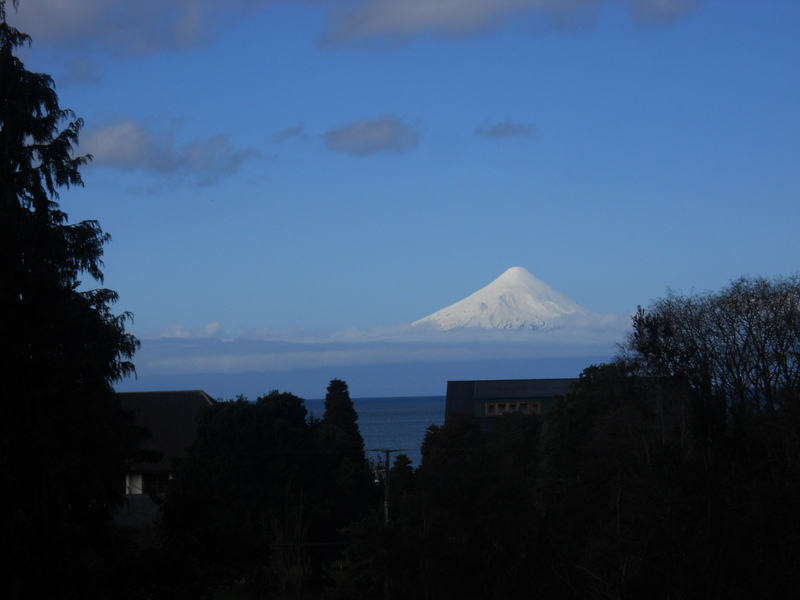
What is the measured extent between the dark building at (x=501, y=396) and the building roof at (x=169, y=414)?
31.0 m

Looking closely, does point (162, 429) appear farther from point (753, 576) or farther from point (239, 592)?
point (753, 576)

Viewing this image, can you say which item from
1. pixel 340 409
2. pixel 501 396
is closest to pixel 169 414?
pixel 340 409

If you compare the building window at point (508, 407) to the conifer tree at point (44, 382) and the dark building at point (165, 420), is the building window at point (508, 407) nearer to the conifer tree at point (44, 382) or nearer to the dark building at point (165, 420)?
the dark building at point (165, 420)

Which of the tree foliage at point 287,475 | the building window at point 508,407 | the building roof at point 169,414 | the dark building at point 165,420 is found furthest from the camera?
the building window at point 508,407

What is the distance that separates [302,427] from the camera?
38.6 m

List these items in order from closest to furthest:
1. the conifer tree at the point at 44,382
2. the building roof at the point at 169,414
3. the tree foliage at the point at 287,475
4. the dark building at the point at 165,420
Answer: the conifer tree at the point at 44,382, the tree foliage at the point at 287,475, the dark building at the point at 165,420, the building roof at the point at 169,414

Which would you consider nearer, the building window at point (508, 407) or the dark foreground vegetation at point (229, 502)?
the dark foreground vegetation at point (229, 502)

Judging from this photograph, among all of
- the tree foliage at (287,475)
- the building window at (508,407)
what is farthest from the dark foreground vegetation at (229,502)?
the building window at (508,407)

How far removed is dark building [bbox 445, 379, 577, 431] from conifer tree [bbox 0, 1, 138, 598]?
6066 centimetres

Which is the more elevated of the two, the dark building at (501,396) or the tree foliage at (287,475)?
the dark building at (501,396)

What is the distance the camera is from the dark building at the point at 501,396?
76625 millimetres

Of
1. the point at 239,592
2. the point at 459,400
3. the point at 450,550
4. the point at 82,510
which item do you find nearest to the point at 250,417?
the point at 239,592

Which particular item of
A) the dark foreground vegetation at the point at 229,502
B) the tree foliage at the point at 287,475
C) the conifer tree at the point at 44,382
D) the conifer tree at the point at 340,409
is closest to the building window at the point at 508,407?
the conifer tree at the point at 340,409

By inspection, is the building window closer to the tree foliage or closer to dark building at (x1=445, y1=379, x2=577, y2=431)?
dark building at (x1=445, y1=379, x2=577, y2=431)
